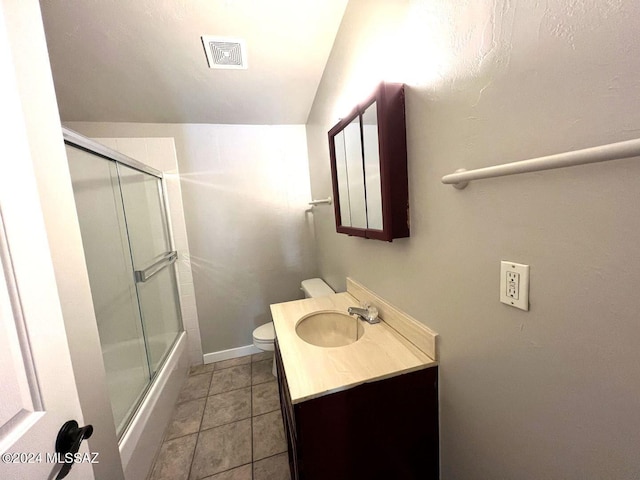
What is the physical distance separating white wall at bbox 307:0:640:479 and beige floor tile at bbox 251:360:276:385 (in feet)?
5.15

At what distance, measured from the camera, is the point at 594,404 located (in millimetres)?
486

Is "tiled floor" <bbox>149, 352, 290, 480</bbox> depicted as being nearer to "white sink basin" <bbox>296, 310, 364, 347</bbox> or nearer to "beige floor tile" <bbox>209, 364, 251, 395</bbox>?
"beige floor tile" <bbox>209, 364, 251, 395</bbox>

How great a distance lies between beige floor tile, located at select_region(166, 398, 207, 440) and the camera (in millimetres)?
1643

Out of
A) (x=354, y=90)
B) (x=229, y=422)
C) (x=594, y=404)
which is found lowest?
(x=229, y=422)

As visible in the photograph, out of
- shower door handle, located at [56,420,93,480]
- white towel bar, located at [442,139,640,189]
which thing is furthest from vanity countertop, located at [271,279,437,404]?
white towel bar, located at [442,139,640,189]

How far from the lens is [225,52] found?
1.50 meters

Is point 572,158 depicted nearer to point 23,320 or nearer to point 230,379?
point 23,320

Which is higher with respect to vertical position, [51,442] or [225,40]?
[225,40]

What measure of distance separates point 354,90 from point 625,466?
1.49 m

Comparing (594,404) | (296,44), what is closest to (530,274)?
(594,404)

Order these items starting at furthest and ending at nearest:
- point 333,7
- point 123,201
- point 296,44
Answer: point 123,201
point 296,44
point 333,7

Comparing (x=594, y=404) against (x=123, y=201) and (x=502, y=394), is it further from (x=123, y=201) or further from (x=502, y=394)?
(x=123, y=201)

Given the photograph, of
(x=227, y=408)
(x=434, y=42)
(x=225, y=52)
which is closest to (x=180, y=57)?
(x=225, y=52)

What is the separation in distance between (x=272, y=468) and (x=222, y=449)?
347mm
